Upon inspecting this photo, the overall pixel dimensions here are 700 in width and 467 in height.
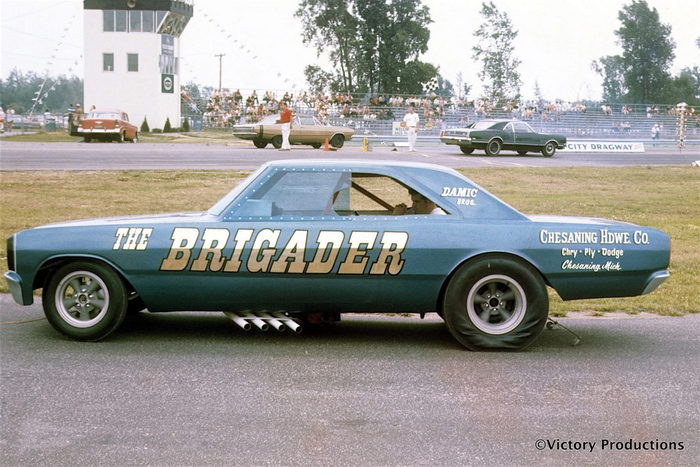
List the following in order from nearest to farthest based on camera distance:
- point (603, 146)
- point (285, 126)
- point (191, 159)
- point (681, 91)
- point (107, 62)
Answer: point (191, 159), point (285, 126), point (603, 146), point (107, 62), point (681, 91)

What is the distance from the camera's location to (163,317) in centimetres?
744

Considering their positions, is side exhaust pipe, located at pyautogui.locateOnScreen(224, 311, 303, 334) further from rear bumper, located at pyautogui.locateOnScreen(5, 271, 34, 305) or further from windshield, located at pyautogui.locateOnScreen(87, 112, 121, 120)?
windshield, located at pyautogui.locateOnScreen(87, 112, 121, 120)

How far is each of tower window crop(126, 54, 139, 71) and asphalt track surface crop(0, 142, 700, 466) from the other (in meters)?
47.3

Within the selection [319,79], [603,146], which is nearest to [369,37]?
[319,79]

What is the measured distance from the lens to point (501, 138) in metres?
32.2

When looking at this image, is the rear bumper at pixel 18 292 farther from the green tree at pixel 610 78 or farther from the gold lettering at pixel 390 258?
the green tree at pixel 610 78

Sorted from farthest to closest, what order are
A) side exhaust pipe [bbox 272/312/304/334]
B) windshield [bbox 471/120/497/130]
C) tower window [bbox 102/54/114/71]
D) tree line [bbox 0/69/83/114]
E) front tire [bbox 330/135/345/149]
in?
tree line [bbox 0/69/83/114], tower window [bbox 102/54/114/71], front tire [bbox 330/135/345/149], windshield [bbox 471/120/497/130], side exhaust pipe [bbox 272/312/304/334]

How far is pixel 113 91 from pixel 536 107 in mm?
23807

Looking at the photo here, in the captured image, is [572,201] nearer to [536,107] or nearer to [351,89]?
[536,107]

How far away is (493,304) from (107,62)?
49.9m

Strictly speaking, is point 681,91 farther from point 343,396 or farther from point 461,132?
point 343,396

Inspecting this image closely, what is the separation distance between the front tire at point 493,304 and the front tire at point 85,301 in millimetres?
2276

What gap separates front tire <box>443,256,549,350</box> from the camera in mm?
6258

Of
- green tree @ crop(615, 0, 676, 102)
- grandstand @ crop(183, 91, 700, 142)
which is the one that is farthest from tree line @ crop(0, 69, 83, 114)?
grandstand @ crop(183, 91, 700, 142)
